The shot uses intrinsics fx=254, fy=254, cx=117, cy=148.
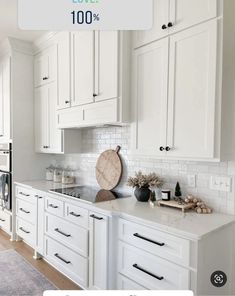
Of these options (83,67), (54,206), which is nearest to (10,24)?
(83,67)

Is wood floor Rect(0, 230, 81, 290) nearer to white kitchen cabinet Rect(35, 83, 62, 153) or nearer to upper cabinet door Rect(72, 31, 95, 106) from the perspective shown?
white kitchen cabinet Rect(35, 83, 62, 153)

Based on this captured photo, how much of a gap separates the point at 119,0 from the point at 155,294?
1229 millimetres

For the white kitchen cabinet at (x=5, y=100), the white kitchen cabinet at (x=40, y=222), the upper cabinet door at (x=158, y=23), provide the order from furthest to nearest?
the white kitchen cabinet at (x=5, y=100) < the white kitchen cabinet at (x=40, y=222) < the upper cabinet door at (x=158, y=23)

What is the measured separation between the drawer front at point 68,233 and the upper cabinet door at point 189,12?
1.79 m

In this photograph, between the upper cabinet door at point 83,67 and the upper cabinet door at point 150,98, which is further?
the upper cabinet door at point 83,67

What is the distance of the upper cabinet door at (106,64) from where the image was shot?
2199 mm

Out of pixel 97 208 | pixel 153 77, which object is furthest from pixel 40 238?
pixel 153 77

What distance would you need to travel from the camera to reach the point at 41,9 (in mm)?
1259

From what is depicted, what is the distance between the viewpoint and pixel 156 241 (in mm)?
1667

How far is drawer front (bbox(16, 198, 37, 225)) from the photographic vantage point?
9.88ft

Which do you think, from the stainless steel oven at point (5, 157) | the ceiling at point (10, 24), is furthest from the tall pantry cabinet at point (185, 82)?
the stainless steel oven at point (5, 157)

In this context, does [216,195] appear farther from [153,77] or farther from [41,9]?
[41,9]

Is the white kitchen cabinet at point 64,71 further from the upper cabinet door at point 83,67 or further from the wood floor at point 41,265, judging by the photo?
the wood floor at point 41,265

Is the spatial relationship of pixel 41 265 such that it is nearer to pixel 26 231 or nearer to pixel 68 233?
pixel 26 231
